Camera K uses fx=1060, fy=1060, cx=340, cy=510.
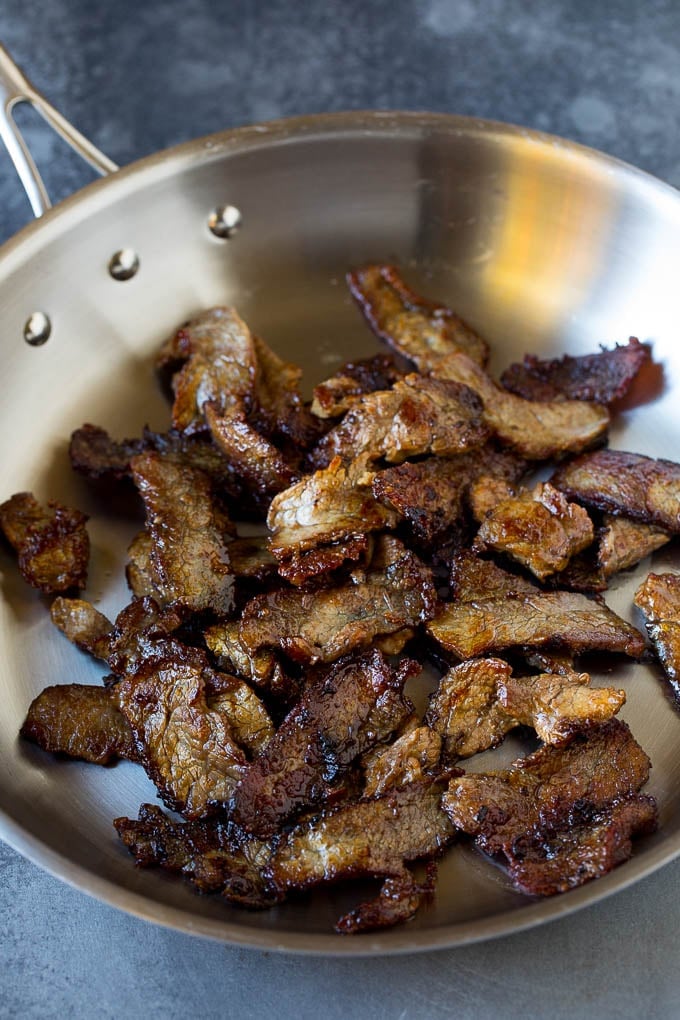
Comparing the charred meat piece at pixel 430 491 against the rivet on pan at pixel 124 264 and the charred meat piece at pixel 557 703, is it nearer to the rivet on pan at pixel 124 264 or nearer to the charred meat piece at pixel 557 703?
the charred meat piece at pixel 557 703

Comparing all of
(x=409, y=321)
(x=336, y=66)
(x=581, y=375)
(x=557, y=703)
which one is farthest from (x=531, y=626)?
(x=336, y=66)

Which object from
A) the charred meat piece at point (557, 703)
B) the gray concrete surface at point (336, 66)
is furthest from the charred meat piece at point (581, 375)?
the gray concrete surface at point (336, 66)

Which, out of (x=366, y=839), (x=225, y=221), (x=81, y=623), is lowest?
(x=366, y=839)

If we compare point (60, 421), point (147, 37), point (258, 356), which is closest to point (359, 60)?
point (147, 37)

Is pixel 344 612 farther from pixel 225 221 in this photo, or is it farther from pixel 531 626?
pixel 225 221

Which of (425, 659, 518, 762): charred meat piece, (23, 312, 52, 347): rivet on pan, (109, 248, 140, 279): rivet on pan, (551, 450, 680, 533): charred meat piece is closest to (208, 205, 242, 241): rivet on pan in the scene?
(109, 248, 140, 279): rivet on pan

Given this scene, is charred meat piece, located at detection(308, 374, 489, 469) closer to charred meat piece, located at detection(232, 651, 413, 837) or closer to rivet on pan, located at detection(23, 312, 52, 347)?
charred meat piece, located at detection(232, 651, 413, 837)

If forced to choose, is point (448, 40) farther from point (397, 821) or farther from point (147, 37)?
point (397, 821)
